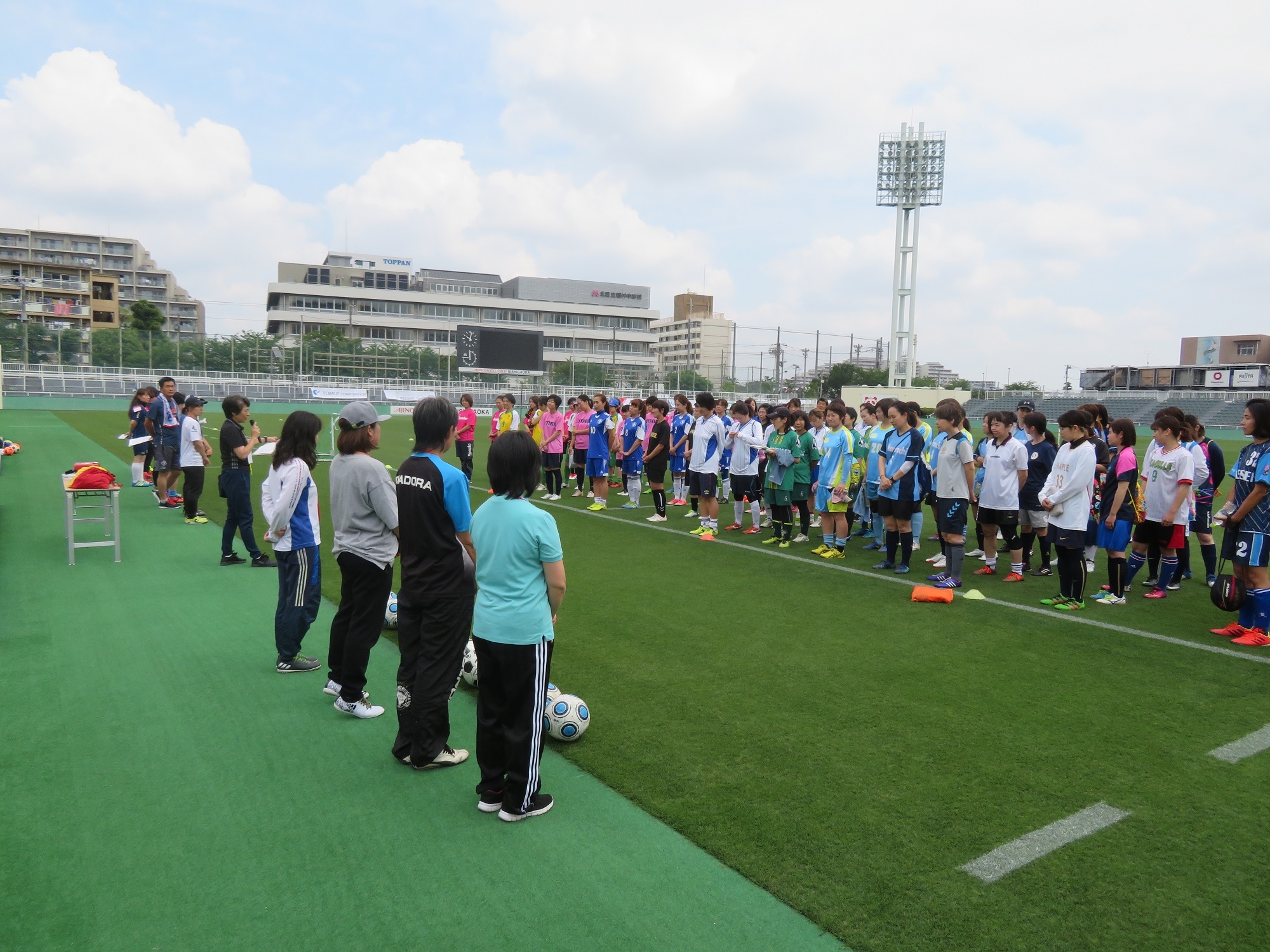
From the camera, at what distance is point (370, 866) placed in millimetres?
3266

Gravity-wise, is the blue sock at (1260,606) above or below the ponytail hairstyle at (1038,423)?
→ below

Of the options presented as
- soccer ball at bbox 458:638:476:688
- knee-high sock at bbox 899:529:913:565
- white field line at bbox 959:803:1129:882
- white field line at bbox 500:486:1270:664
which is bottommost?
white field line at bbox 959:803:1129:882

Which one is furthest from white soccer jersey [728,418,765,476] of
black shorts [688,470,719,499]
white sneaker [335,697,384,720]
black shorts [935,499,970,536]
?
white sneaker [335,697,384,720]

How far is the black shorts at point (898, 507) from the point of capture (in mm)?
8758

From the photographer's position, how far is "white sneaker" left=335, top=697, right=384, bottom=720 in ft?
15.7

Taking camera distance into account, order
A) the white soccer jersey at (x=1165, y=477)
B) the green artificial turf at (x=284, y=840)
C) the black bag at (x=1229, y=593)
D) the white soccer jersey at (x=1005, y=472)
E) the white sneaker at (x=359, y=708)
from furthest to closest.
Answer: the white soccer jersey at (x=1005, y=472) → the white soccer jersey at (x=1165, y=477) → the black bag at (x=1229, y=593) → the white sneaker at (x=359, y=708) → the green artificial turf at (x=284, y=840)

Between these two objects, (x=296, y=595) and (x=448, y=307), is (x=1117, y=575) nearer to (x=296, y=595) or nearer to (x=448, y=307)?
(x=296, y=595)

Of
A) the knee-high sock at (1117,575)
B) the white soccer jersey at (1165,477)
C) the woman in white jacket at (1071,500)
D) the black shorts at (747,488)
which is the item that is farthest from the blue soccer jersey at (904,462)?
the black shorts at (747,488)

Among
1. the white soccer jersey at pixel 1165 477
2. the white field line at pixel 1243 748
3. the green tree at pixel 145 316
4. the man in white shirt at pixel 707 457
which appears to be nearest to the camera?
the white field line at pixel 1243 748

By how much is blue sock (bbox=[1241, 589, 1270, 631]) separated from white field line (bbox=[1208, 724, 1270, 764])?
2188mm

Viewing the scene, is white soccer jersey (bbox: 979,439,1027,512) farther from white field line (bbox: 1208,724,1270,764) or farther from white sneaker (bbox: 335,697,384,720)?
white sneaker (bbox: 335,697,384,720)

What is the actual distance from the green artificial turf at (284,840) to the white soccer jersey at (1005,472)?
5721 mm

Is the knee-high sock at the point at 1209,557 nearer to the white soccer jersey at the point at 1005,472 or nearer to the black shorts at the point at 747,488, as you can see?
the white soccer jersey at the point at 1005,472

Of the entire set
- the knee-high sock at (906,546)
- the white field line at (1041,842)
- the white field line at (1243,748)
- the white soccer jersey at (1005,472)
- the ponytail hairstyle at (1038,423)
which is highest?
the ponytail hairstyle at (1038,423)
